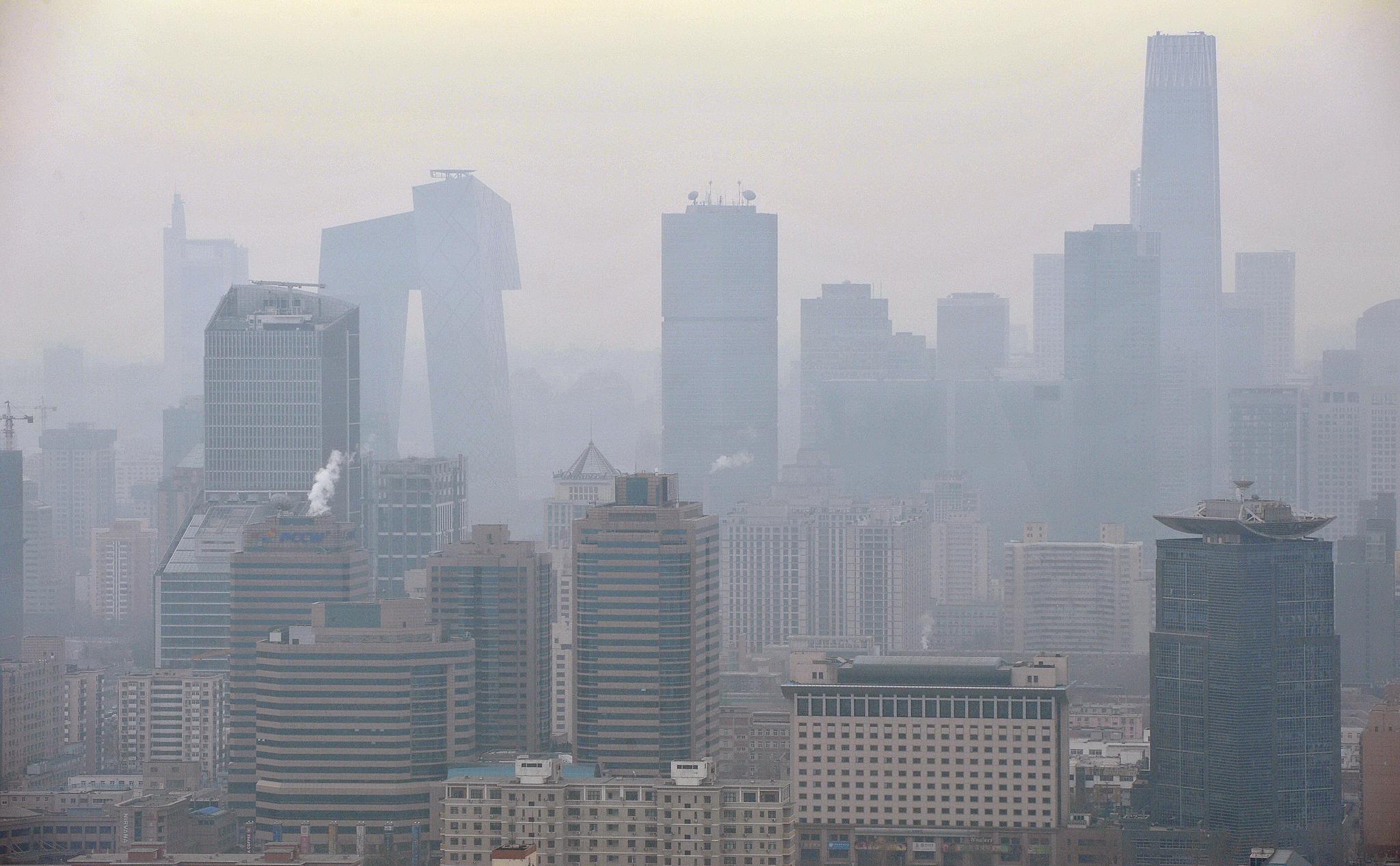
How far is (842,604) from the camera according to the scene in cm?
2225

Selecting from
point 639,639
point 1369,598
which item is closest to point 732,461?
point 1369,598

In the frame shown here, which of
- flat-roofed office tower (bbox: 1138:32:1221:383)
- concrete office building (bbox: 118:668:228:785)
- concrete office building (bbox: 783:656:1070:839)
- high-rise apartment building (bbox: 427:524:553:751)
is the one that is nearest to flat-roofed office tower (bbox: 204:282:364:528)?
Result: concrete office building (bbox: 118:668:228:785)

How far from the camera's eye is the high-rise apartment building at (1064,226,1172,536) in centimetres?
2564

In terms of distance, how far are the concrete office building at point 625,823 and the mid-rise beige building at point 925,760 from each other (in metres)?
2.92

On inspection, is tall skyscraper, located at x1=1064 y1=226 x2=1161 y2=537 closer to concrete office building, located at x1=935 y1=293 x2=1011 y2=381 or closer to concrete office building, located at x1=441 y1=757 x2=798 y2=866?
concrete office building, located at x1=935 y1=293 x2=1011 y2=381

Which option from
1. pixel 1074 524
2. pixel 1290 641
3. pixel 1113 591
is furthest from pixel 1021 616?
pixel 1290 641

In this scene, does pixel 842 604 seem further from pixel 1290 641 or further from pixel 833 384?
pixel 1290 641

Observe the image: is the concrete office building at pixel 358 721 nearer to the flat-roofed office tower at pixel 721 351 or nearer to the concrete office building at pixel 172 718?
the concrete office building at pixel 172 718

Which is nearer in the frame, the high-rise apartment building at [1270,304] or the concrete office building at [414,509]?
the concrete office building at [414,509]

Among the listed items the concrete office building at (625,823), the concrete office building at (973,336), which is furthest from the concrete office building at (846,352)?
the concrete office building at (625,823)

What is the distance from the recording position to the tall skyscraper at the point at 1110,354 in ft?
84.1

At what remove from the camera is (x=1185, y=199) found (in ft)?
86.9

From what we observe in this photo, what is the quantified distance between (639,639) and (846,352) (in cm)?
1247

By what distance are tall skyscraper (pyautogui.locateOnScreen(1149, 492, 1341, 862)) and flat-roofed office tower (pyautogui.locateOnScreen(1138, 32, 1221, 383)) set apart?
1117 centimetres
